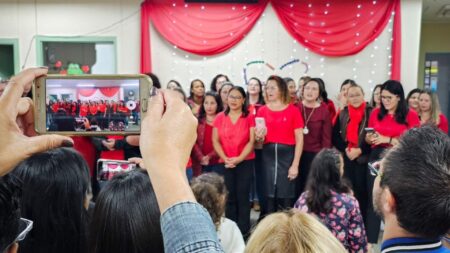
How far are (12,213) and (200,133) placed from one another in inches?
112

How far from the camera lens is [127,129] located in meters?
0.88

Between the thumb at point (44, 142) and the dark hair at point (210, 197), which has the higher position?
the thumb at point (44, 142)

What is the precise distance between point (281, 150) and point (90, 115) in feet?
8.24

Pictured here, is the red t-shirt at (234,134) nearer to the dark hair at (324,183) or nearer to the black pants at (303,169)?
the black pants at (303,169)

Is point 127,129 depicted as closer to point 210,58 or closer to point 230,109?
point 230,109

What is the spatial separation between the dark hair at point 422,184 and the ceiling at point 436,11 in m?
5.61

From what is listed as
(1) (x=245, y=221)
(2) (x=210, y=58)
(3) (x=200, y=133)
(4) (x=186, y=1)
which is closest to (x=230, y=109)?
(3) (x=200, y=133)

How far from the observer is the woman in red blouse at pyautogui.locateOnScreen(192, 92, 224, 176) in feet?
11.6

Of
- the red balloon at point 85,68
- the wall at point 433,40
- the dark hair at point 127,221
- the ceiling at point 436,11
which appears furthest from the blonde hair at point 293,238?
the wall at point 433,40

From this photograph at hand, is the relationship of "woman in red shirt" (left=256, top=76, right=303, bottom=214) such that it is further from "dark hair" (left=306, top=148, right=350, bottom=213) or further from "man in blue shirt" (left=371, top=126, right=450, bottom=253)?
"man in blue shirt" (left=371, top=126, right=450, bottom=253)

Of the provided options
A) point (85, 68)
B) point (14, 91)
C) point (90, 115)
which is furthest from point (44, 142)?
point (85, 68)

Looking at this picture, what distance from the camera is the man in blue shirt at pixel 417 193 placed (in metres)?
0.93

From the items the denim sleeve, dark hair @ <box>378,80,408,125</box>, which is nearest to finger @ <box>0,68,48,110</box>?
the denim sleeve

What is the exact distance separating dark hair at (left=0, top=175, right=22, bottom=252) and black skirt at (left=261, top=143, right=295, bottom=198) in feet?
8.81
